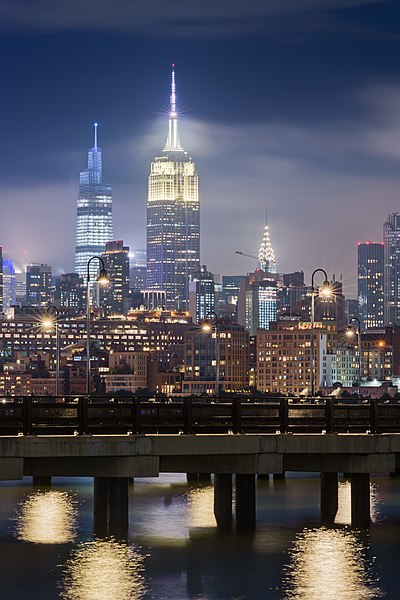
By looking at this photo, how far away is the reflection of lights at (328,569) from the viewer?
165 feet

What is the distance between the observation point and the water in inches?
1997

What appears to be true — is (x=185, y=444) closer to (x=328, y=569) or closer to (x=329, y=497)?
(x=328, y=569)

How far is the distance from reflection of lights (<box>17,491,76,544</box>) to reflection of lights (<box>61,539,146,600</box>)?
3.04 m

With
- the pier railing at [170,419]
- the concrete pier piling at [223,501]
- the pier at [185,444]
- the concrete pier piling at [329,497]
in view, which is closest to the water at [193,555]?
the concrete pier piling at [329,497]

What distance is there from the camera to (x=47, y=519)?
67625mm

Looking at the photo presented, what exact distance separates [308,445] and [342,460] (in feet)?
7.31

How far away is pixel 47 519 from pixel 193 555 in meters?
12.8

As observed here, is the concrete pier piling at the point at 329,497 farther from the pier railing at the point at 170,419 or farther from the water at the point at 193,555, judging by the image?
the pier railing at the point at 170,419

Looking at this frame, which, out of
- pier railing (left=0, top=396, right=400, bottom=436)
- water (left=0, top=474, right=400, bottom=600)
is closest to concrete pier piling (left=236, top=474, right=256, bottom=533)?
water (left=0, top=474, right=400, bottom=600)

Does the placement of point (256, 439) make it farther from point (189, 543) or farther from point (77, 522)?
point (77, 522)

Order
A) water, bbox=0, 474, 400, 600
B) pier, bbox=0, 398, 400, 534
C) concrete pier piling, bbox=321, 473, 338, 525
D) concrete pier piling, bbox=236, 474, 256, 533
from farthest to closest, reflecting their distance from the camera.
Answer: concrete pier piling, bbox=321, 473, 338, 525, concrete pier piling, bbox=236, 474, 256, 533, pier, bbox=0, 398, 400, 534, water, bbox=0, 474, 400, 600

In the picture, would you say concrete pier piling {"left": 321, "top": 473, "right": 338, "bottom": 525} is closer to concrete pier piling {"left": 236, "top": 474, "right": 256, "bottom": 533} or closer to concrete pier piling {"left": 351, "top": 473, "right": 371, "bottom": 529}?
concrete pier piling {"left": 351, "top": 473, "right": 371, "bottom": 529}

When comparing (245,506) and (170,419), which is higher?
(170,419)

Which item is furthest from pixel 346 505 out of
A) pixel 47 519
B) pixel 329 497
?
pixel 47 519
